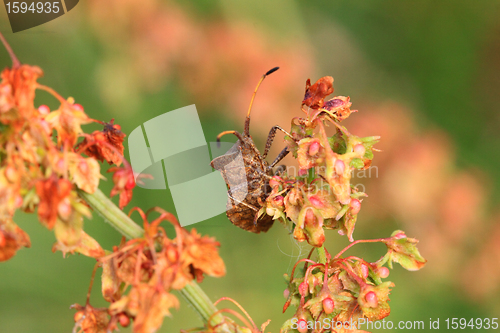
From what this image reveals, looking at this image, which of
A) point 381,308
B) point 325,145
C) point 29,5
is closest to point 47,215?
point 325,145

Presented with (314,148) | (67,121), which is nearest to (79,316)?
(67,121)

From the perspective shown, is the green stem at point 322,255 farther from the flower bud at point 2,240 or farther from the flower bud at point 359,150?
the flower bud at point 2,240

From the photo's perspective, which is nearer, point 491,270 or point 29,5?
point 29,5

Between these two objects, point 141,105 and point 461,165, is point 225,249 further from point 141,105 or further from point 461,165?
point 461,165

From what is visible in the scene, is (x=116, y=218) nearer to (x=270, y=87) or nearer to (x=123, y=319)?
(x=123, y=319)

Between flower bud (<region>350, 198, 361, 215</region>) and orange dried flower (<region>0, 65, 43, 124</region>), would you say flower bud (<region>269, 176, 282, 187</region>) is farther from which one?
orange dried flower (<region>0, 65, 43, 124</region>)
